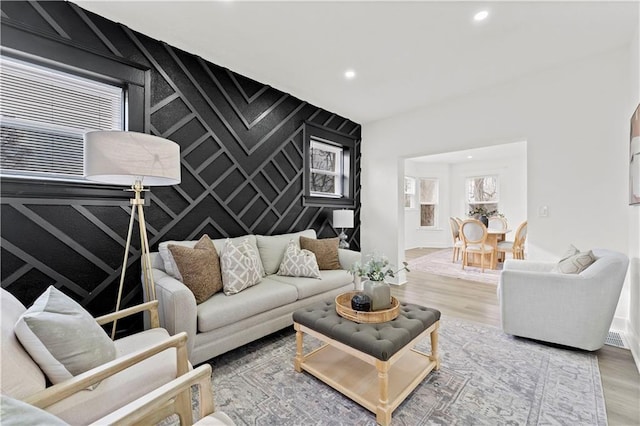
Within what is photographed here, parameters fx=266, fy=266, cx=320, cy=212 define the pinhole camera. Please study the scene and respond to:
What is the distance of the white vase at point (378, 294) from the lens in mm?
1865

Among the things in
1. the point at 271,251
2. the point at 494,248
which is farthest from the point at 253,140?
the point at 494,248

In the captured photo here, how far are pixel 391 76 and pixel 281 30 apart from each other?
1.44 m

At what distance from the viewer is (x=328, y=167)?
15.0ft

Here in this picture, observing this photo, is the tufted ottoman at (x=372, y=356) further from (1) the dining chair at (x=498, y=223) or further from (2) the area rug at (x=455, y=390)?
(1) the dining chair at (x=498, y=223)

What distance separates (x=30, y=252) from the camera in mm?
1915

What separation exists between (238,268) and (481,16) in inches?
117

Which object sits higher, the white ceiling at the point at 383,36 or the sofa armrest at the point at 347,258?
the white ceiling at the point at 383,36

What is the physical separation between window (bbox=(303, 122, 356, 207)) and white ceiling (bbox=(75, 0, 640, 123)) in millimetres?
955

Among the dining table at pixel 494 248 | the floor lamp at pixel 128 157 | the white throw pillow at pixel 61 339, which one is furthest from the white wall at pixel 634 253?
the floor lamp at pixel 128 157

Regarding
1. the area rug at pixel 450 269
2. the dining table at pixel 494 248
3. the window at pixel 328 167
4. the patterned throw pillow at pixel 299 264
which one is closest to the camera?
the patterned throw pillow at pixel 299 264

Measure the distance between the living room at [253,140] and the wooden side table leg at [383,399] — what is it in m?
2.14

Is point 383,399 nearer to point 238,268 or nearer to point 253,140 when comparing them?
point 238,268

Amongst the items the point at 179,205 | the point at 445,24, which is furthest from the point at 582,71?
the point at 179,205

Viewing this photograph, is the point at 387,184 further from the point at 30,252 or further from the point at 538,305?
the point at 30,252
